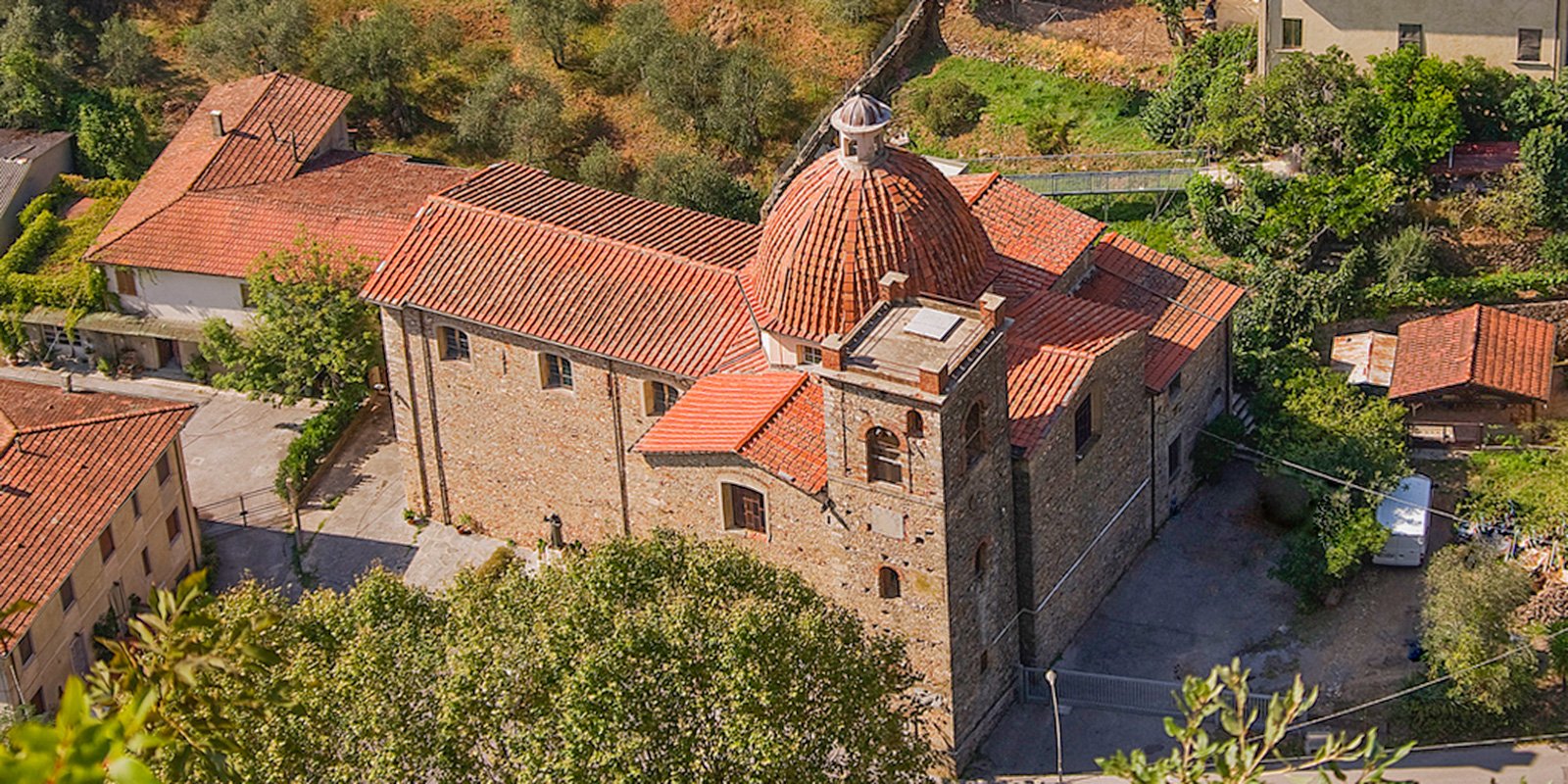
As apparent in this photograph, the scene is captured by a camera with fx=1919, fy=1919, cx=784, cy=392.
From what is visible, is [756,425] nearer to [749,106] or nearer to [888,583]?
[888,583]

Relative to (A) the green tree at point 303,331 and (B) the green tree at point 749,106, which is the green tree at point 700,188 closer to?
(B) the green tree at point 749,106

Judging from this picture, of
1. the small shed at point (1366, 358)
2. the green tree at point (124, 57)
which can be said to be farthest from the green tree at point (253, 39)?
the small shed at point (1366, 358)

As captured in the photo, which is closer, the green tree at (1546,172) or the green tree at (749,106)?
the green tree at (1546,172)

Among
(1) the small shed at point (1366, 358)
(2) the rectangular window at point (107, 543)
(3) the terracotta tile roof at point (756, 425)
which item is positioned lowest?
(2) the rectangular window at point (107, 543)

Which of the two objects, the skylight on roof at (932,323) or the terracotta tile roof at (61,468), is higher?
the skylight on roof at (932,323)

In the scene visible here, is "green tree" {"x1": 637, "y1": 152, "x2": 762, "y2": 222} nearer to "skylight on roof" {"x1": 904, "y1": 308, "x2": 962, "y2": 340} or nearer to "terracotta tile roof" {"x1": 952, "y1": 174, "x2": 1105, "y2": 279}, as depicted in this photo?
"terracotta tile roof" {"x1": 952, "y1": 174, "x2": 1105, "y2": 279}

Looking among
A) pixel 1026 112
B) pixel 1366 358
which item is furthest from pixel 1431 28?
pixel 1026 112

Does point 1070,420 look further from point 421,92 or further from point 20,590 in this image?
point 421,92
